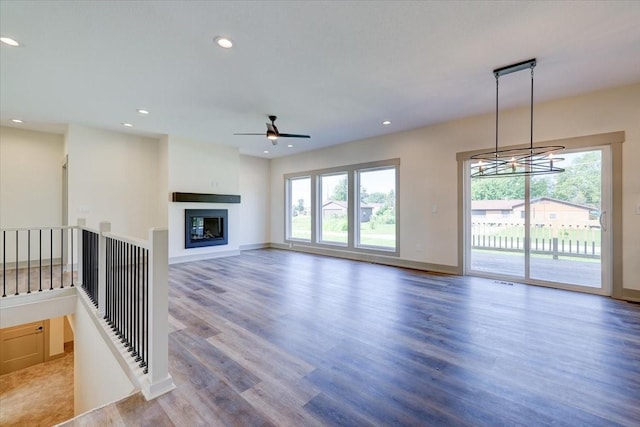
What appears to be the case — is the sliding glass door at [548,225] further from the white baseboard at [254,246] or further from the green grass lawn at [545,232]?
the white baseboard at [254,246]

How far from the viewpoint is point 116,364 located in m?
2.41

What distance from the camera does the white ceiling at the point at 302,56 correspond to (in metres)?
2.25

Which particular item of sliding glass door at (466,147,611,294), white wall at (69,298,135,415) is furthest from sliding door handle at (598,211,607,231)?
white wall at (69,298,135,415)

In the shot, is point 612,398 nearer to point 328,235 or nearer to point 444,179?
point 444,179

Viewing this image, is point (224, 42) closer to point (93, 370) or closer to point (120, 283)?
point (120, 283)

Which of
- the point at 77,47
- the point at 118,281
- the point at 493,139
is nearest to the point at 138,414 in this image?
the point at 118,281

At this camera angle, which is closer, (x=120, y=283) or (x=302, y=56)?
(x=120, y=283)

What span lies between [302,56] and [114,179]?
16.6ft

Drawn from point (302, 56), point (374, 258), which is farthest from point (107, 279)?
point (374, 258)

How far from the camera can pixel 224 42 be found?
104 inches

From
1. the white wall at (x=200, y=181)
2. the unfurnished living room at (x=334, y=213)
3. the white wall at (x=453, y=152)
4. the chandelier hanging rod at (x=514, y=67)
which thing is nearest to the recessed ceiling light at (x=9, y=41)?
the unfurnished living room at (x=334, y=213)

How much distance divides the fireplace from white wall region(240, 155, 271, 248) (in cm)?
99

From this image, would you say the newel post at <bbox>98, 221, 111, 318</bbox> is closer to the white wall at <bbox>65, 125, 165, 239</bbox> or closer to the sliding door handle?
the white wall at <bbox>65, 125, 165, 239</bbox>

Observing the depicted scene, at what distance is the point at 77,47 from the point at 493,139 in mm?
5618
